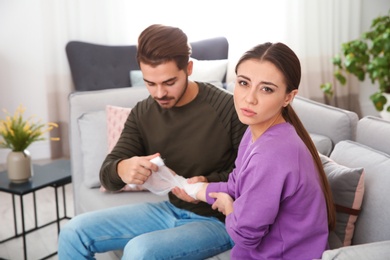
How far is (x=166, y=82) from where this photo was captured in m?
1.73

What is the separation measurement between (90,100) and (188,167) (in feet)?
2.95

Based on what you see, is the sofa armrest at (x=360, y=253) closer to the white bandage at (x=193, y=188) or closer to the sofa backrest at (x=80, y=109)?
the white bandage at (x=193, y=188)

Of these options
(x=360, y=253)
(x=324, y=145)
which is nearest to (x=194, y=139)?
(x=324, y=145)

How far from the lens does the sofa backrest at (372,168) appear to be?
1522 millimetres

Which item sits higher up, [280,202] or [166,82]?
[166,82]

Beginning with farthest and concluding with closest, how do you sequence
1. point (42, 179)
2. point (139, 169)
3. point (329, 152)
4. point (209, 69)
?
point (209, 69) → point (42, 179) → point (329, 152) → point (139, 169)

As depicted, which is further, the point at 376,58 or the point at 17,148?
the point at 376,58

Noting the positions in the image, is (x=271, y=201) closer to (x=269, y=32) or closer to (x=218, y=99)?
(x=218, y=99)

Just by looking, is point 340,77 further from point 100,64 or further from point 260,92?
point 260,92

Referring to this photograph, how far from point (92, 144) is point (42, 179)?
0.29 m

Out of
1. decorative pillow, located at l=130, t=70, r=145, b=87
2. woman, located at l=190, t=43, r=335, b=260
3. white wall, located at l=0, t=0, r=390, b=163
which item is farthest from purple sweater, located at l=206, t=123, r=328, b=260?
white wall, located at l=0, t=0, r=390, b=163

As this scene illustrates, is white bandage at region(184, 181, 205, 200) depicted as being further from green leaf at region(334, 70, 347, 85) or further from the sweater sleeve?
green leaf at region(334, 70, 347, 85)

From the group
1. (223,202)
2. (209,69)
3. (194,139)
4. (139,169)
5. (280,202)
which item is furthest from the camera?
(209,69)

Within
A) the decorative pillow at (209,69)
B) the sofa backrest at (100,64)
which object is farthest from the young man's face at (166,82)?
the sofa backrest at (100,64)
